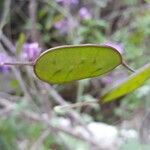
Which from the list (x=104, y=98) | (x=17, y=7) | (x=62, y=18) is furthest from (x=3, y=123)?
(x=17, y=7)

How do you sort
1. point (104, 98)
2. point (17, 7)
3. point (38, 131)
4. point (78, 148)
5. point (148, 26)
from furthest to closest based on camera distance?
point (17, 7)
point (148, 26)
point (78, 148)
point (38, 131)
point (104, 98)

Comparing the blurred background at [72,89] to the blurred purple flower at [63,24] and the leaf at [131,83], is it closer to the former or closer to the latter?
the blurred purple flower at [63,24]

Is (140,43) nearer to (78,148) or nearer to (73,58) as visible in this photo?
(78,148)

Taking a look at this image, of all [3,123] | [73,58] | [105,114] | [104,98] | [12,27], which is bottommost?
[105,114]

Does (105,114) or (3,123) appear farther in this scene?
(105,114)

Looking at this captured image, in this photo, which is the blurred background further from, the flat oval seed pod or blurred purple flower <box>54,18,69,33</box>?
the flat oval seed pod

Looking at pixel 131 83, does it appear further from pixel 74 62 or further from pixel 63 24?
pixel 63 24
